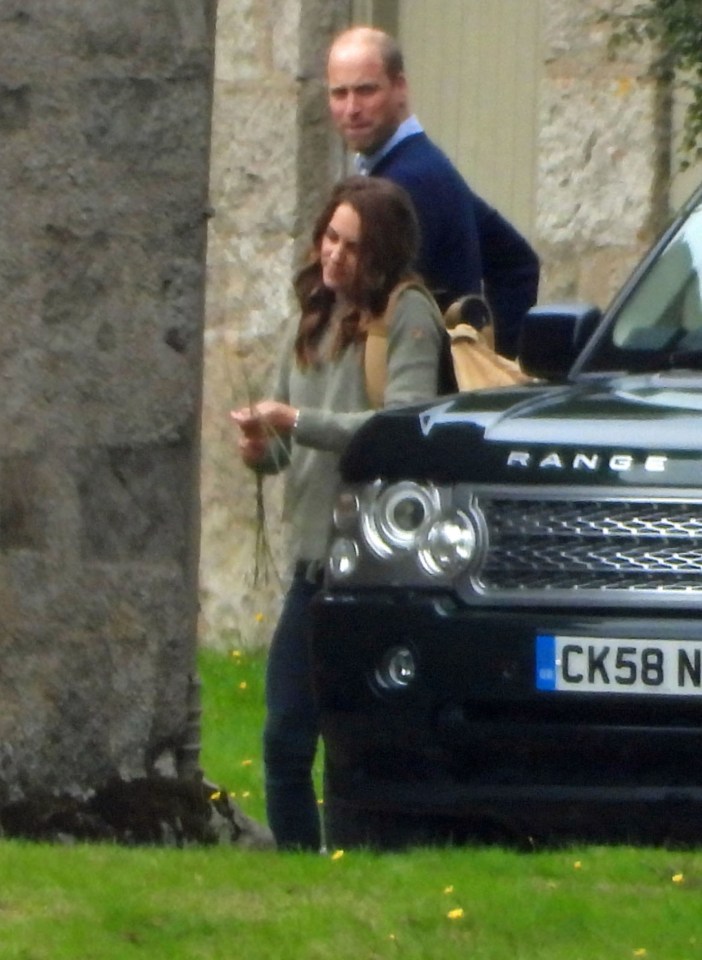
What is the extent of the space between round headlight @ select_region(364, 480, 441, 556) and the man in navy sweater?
1382 mm

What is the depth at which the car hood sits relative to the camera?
18.7 feet

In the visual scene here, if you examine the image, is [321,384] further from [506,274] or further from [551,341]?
[506,274]

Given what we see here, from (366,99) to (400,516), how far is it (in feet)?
6.36

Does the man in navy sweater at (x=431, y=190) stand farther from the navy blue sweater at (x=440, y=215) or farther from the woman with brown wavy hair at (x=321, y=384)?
the woman with brown wavy hair at (x=321, y=384)

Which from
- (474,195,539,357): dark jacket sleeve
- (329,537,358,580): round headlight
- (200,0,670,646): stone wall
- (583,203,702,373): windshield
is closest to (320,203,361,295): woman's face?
(583,203,702,373): windshield

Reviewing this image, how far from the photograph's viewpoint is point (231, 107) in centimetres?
1146

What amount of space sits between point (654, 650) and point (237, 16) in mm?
6267

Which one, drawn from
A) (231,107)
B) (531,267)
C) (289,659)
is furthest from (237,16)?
(289,659)

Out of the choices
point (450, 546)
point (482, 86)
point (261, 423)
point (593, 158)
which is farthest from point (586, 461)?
point (482, 86)

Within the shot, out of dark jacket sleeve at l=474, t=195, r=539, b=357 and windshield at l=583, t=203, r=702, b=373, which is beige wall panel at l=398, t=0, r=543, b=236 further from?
windshield at l=583, t=203, r=702, b=373

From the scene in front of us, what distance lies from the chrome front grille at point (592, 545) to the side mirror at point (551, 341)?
1078mm

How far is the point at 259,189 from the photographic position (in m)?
11.5

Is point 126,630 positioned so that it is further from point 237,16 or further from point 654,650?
point 237,16

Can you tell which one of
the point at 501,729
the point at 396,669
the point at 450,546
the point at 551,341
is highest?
the point at 551,341
